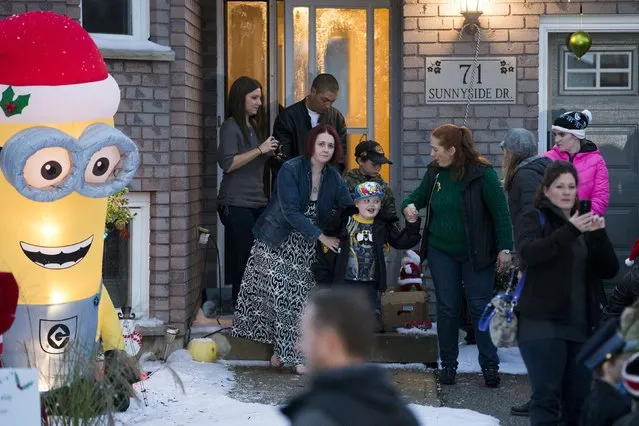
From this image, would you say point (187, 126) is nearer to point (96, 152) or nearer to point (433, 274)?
point (433, 274)

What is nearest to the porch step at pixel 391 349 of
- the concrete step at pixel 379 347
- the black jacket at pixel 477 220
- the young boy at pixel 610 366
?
the concrete step at pixel 379 347

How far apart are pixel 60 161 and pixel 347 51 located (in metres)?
4.74

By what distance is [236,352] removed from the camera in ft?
29.8

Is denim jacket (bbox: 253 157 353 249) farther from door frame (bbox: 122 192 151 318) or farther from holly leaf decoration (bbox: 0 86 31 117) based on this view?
holly leaf decoration (bbox: 0 86 31 117)

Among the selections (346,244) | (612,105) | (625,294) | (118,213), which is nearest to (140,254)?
(118,213)

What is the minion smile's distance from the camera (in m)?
6.15

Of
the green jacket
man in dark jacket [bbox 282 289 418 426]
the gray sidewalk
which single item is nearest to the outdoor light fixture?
the green jacket

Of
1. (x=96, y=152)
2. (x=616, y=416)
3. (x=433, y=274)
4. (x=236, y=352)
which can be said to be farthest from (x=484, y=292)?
(x=616, y=416)

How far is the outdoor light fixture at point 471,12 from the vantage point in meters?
9.38

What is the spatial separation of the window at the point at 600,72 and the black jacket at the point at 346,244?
2.23 meters

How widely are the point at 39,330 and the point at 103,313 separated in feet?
1.52

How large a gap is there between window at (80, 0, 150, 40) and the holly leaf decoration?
2940mm

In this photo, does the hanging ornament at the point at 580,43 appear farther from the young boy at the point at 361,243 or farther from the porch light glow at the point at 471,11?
the young boy at the point at 361,243

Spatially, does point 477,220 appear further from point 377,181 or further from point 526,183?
point 377,181
